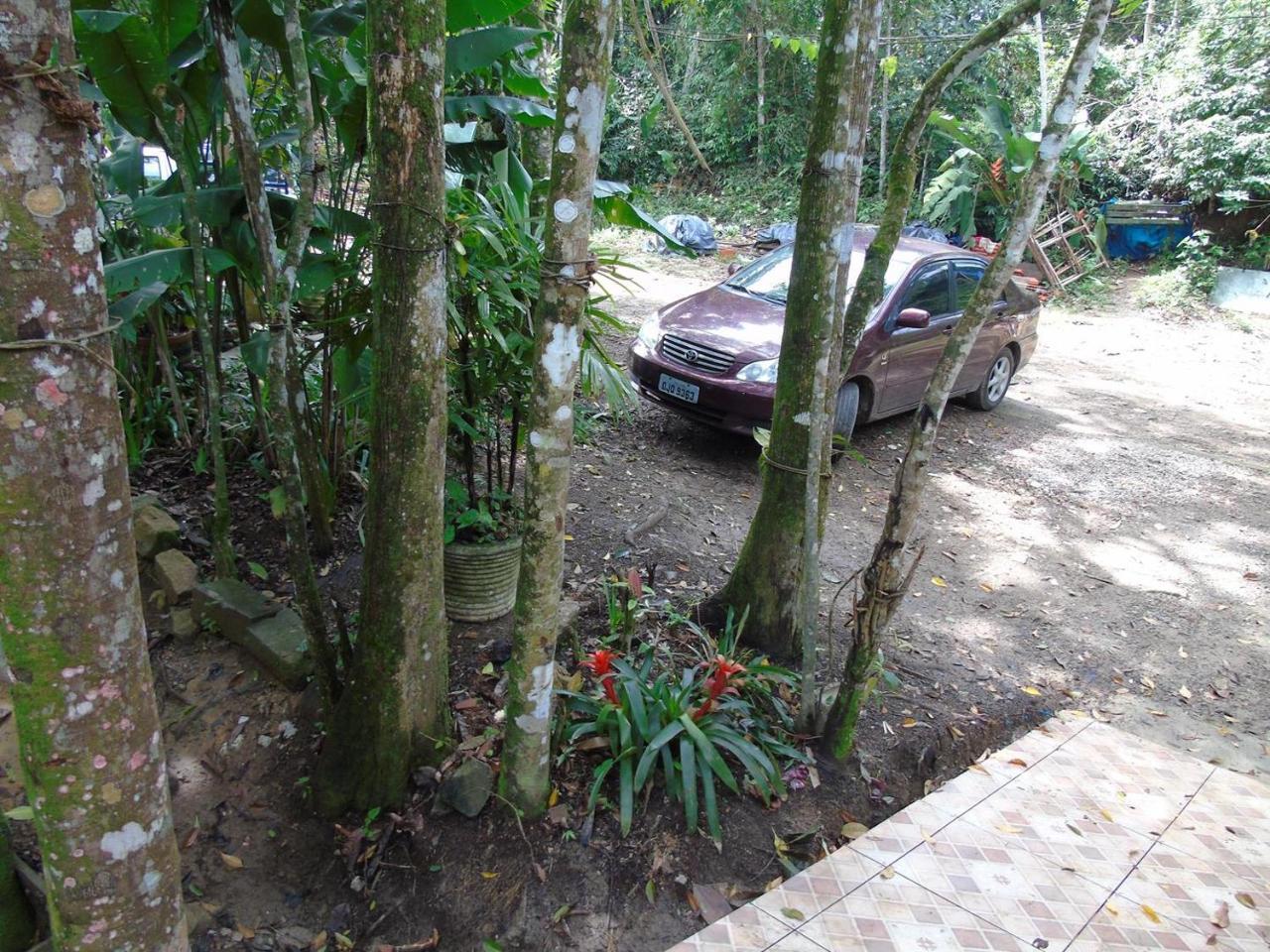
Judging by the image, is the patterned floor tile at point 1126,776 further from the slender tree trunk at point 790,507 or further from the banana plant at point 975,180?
the banana plant at point 975,180

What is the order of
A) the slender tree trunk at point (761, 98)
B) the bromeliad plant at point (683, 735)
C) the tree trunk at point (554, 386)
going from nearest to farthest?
the tree trunk at point (554, 386) → the bromeliad plant at point (683, 735) → the slender tree trunk at point (761, 98)

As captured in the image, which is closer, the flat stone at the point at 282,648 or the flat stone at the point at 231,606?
the flat stone at the point at 282,648

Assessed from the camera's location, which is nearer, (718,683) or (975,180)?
(718,683)

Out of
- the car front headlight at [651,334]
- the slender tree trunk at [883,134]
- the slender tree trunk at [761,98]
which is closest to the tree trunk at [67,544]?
the car front headlight at [651,334]

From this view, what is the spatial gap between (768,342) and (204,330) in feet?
13.5

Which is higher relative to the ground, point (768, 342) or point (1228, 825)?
point (768, 342)

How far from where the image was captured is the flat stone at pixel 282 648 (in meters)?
3.62

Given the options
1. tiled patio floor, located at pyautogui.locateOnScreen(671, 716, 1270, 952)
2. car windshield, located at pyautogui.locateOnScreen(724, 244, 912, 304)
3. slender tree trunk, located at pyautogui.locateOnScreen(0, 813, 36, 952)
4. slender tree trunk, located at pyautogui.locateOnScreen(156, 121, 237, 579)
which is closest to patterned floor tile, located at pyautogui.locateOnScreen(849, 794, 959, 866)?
tiled patio floor, located at pyautogui.locateOnScreen(671, 716, 1270, 952)

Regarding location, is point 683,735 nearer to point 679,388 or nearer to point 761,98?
point 679,388

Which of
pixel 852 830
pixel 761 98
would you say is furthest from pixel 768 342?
pixel 761 98

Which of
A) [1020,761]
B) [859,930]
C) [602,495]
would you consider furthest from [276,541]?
[1020,761]

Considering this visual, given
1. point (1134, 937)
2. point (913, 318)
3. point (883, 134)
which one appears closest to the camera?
point (1134, 937)

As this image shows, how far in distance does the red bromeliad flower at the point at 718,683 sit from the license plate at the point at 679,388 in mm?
3175

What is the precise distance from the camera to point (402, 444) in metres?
2.78
